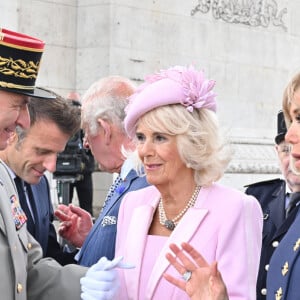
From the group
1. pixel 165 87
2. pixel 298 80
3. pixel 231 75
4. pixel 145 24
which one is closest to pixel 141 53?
pixel 145 24

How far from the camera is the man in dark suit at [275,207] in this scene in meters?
5.18

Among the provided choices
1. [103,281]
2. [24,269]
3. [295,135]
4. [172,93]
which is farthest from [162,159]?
[295,135]

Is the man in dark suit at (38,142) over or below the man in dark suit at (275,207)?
over

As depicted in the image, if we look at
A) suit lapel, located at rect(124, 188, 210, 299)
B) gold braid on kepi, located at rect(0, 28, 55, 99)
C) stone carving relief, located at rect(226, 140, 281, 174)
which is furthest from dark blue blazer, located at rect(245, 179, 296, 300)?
stone carving relief, located at rect(226, 140, 281, 174)

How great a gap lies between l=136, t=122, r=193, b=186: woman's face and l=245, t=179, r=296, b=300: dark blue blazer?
829 millimetres

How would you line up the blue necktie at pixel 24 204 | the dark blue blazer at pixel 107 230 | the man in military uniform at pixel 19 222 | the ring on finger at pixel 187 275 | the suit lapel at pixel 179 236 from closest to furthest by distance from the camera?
the ring on finger at pixel 187 275 < the man in military uniform at pixel 19 222 < the suit lapel at pixel 179 236 < the dark blue blazer at pixel 107 230 < the blue necktie at pixel 24 204

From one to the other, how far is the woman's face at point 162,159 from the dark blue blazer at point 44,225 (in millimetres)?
1011

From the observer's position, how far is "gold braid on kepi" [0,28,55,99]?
4.06 meters

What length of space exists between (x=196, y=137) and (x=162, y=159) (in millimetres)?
163

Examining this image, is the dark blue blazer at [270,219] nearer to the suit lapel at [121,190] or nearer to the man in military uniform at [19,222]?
the suit lapel at [121,190]

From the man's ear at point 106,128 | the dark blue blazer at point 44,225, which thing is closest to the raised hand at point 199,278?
the man's ear at point 106,128

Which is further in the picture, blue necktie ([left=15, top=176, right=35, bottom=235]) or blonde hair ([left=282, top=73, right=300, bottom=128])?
blue necktie ([left=15, top=176, right=35, bottom=235])

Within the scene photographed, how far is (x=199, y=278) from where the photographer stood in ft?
11.8

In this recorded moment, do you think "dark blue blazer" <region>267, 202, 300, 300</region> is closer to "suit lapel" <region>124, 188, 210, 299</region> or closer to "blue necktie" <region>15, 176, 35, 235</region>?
"suit lapel" <region>124, 188, 210, 299</region>
